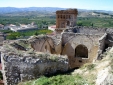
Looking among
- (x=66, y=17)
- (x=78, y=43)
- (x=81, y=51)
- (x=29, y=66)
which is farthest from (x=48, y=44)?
(x=66, y=17)

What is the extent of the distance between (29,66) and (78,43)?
790 cm

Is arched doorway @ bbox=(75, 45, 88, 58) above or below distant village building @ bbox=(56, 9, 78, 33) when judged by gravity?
below

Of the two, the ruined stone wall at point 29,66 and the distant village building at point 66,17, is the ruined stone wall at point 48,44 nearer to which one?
the ruined stone wall at point 29,66

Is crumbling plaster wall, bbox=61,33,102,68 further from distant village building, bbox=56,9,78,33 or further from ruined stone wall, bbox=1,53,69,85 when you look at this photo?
distant village building, bbox=56,9,78,33

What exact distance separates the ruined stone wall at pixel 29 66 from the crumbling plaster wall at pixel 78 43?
6881 millimetres

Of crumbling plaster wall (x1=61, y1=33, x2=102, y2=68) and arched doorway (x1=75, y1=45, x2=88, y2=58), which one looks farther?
arched doorway (x1=75, y1=45, x2=88, y2=58)

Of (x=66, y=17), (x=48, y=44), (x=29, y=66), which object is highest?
(x=66, y=17)

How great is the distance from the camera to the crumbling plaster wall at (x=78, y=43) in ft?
54.3

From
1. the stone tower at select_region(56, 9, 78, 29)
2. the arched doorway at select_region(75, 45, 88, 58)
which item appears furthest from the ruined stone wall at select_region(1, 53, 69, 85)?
the stone tower at select_region(56, 9, 78, 29)

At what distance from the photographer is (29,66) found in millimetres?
9766

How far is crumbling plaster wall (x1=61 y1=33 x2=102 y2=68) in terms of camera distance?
16547 mm

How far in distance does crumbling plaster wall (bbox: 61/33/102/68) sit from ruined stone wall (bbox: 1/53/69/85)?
6.88 metres

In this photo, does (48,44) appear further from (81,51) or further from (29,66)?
(29,66)

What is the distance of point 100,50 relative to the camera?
14.7 m
